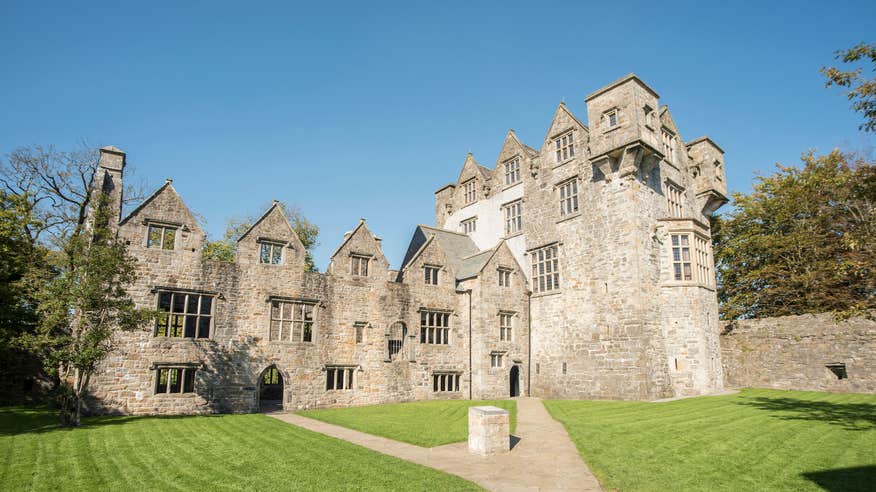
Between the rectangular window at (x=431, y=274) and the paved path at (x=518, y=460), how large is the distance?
14.3 metres

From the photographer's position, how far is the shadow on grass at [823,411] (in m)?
17.0

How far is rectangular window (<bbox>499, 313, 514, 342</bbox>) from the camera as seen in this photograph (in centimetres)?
3228

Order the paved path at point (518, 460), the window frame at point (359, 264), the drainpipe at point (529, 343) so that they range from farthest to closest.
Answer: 1. the drainpipe at point (529, 343)
2. the window frame at point (359, 264)
3. the paved path at point (518, 460)

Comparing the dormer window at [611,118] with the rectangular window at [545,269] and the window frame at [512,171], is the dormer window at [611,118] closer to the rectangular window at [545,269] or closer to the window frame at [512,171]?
the window frame at [512,171]

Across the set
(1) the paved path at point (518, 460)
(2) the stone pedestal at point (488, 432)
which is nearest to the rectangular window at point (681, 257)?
(1) the paved path at point (518, 460)

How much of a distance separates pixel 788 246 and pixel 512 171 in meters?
20.6

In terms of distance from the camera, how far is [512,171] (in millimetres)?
37250

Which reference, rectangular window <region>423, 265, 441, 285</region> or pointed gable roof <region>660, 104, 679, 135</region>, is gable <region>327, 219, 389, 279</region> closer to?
rectangular window <region>423, 265, 441, 285</region>

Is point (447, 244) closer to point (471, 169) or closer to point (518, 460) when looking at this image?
point (471, 169)

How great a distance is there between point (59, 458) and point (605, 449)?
14.9 meters

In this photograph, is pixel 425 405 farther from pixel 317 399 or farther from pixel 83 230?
pixel 83 230

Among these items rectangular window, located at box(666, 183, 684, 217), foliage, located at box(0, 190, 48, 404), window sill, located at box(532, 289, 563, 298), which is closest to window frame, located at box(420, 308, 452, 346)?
window sill, located at box(532, 289, 563, 298)

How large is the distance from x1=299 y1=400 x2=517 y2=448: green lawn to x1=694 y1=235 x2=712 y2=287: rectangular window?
45.4ft

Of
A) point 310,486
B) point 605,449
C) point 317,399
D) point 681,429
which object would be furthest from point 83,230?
point 681,429
